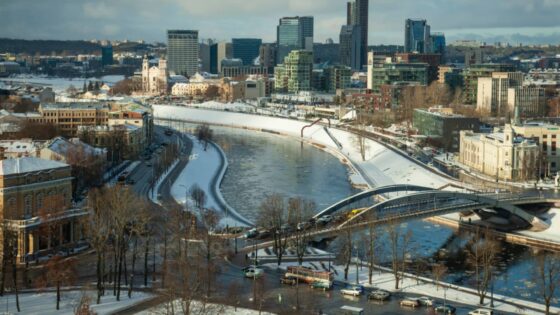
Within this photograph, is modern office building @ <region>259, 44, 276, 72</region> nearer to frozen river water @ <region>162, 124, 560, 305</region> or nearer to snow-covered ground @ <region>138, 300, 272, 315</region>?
frozen river water @ <region>162, 124, 560, 305</region>

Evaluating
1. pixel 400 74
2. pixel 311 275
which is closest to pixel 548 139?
pixel 311 275

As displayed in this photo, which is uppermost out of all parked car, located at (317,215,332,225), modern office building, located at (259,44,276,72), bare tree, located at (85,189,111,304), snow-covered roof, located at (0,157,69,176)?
modern office building, located at (259,44,276,72)

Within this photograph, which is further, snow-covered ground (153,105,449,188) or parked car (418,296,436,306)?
snow-covered ground (153,105,449,188)

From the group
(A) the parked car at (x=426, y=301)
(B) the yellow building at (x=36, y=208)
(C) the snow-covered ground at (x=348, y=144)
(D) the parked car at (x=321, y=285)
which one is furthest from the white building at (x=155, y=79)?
(A) the parked car at (x=426, y=301)

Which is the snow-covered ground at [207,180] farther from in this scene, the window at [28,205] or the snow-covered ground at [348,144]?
the snow-covered ground at [348,144]

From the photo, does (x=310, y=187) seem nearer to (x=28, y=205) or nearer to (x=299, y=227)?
(x=299, y=227)

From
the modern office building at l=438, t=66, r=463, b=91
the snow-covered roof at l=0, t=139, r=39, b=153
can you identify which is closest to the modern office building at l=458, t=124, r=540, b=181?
the snow-covered roof at l=0, t=139, r=39, b=153

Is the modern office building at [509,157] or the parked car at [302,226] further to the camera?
the modern office building at [509,157]

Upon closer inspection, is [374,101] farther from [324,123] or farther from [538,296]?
[538,296]
